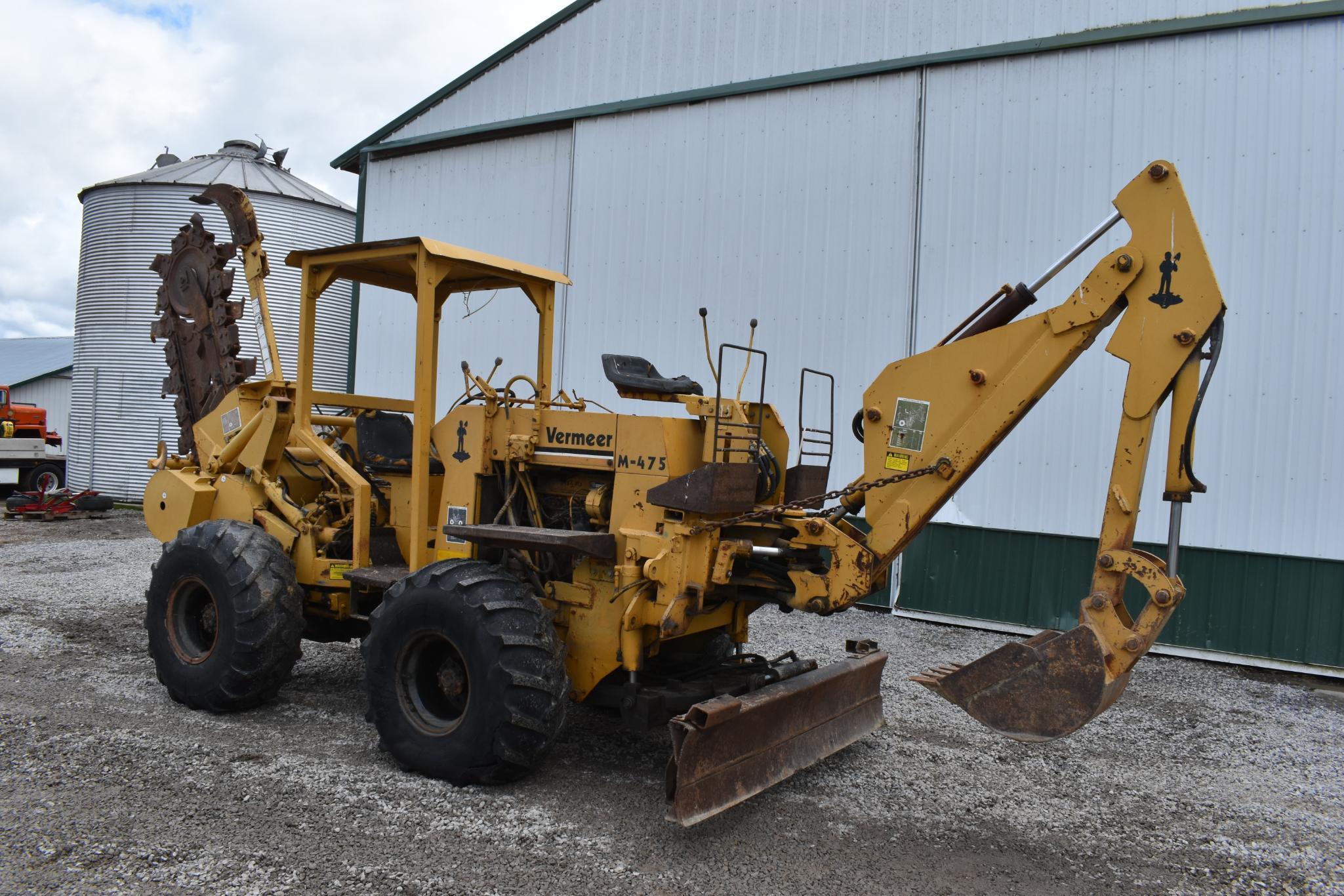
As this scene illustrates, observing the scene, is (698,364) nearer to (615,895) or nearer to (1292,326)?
(1292,326)

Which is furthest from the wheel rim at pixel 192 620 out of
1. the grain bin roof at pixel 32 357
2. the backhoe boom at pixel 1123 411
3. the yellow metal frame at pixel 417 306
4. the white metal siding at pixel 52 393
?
the white metal siding at pixel 52 393

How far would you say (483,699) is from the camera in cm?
454

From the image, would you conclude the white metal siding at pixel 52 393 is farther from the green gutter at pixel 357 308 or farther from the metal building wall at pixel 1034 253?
the metal building wall at pixel 1034 253

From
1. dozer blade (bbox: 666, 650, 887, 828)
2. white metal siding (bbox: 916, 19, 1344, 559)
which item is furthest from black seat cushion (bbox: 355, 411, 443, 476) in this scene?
white metal siding (bbox: 916, 19, 1344, 559)

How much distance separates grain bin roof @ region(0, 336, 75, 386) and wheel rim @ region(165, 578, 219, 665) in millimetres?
25131

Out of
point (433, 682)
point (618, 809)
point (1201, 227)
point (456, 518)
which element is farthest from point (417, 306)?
point (1201, 227)

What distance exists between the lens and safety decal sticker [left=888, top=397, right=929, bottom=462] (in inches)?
182

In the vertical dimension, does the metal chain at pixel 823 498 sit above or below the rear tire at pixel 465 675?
above

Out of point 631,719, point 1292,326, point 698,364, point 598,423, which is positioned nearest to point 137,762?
point 631,719

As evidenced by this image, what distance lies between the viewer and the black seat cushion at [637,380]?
4.98 metres

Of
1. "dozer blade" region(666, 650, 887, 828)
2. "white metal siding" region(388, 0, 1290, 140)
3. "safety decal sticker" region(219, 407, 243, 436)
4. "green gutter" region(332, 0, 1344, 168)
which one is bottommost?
"dozer blade" region(666, 650, 887, 828)

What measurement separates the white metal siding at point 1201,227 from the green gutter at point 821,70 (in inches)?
4.6

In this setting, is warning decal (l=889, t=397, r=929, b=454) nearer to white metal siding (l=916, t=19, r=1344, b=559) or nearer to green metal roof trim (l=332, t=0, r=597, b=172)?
white metal siding (l=916, t=19, r=1344, b=559)

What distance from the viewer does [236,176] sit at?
18906 millimetres
